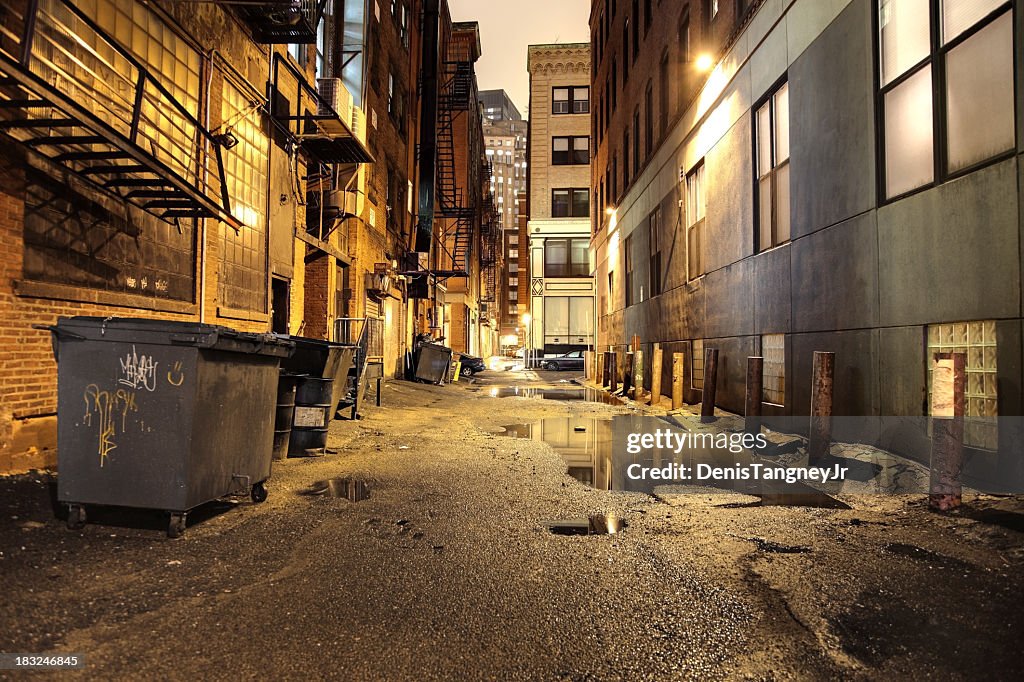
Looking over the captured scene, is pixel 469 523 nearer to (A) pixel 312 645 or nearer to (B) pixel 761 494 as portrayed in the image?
(A) pixel 312 645

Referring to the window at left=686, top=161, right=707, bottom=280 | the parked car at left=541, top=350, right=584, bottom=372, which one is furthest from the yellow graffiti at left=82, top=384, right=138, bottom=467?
the parked car at left=541, top=350, right=584, bottom=372

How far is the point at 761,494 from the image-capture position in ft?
18.1

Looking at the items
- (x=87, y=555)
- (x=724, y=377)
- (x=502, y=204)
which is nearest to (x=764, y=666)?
(x=87, y=555)

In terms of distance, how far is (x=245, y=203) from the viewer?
1129 centimetres

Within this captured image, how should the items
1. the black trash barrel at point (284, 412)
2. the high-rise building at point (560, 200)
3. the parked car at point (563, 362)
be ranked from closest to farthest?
the black trash barrel at point (284, 412) → the parked car at point (563, 362) → the high-rise building at point (560, 200)

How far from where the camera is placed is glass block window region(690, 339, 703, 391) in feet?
42.7

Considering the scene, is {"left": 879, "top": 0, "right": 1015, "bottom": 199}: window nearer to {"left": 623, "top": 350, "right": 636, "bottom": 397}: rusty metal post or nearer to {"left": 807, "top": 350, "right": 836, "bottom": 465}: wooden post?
{"left": 807, "top": 350, "right": 836, "bottom": 465}: wooden post

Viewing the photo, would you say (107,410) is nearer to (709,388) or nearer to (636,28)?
(709,388)

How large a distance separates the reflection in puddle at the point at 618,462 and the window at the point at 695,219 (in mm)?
4782

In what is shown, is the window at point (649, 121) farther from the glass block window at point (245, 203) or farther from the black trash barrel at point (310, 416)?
the black trash barrel at point (310, 416)

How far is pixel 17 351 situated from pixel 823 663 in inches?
283

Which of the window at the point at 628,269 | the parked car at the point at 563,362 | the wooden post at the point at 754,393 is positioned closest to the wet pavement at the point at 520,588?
the wooden post at the point at 754,393

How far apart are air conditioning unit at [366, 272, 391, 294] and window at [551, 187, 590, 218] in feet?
72.3

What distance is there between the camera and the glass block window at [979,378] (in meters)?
4.96
